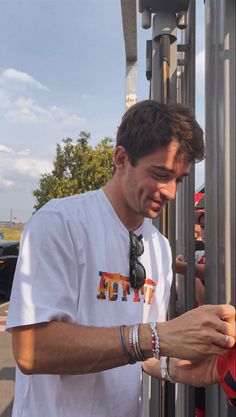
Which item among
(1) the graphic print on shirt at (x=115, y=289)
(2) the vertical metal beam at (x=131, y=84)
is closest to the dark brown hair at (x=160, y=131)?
(1) the graphic print on shirt at (x=115, y=289)

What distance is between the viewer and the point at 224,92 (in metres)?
1.46

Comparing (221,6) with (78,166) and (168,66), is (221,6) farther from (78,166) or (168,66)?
(78,166)

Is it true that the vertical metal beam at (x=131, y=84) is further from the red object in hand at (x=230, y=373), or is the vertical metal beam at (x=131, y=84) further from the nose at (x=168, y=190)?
the red object in hand at (x=230, y=373)

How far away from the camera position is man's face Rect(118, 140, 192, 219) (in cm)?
139

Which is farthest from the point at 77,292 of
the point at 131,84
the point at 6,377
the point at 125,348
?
the point at 131,84

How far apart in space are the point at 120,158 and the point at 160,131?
0.19m

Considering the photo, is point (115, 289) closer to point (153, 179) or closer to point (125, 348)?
point (125, 348)

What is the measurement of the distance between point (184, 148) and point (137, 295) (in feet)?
1.79

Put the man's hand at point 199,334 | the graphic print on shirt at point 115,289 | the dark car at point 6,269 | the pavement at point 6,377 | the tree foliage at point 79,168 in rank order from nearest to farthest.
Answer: the man's hand at point 199,334 < the graphic print on shirt at point 115,289 < the pavement at point 6,377 < the dark car at point 6,269 < the tree foliage at point 79,168

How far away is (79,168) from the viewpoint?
16.1m

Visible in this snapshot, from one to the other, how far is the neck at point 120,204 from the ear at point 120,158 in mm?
61

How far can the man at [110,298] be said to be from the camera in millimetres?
1178

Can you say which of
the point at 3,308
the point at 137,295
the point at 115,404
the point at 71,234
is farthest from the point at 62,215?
the point at 3,308

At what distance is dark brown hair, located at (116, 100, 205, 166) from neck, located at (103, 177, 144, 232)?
0.14 meters
